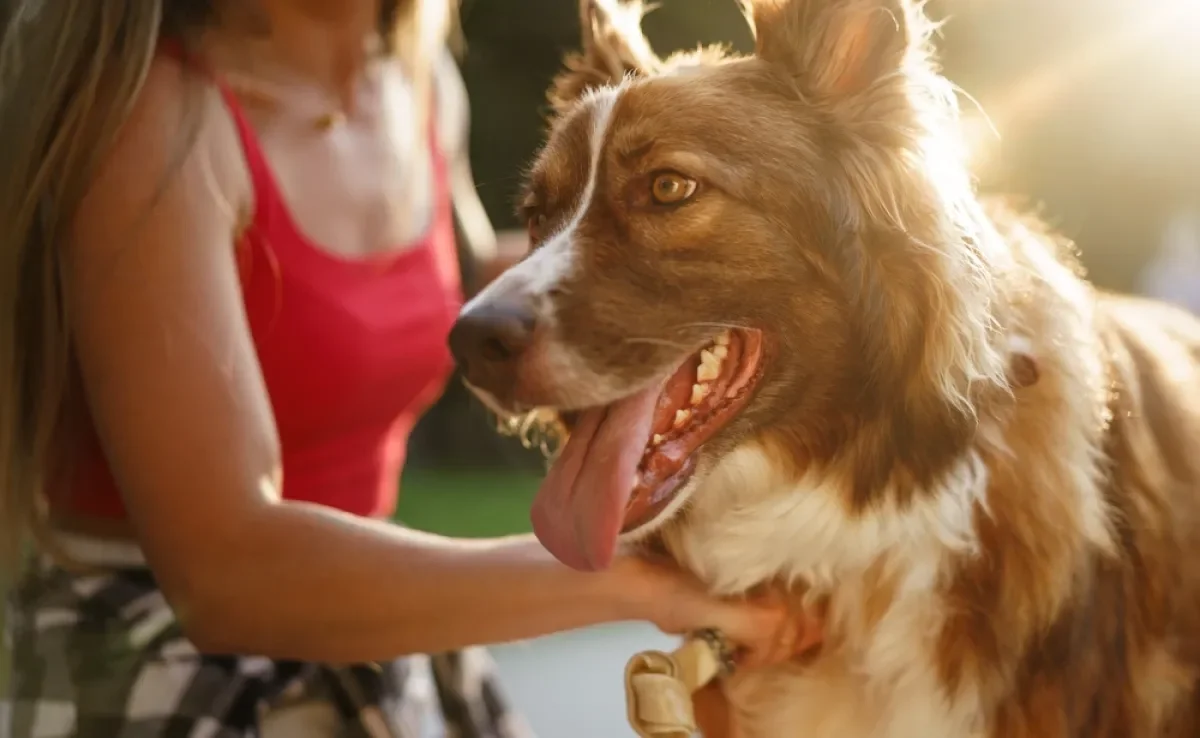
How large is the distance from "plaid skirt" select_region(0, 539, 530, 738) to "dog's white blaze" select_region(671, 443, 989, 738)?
405mm

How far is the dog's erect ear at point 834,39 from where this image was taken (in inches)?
41.1

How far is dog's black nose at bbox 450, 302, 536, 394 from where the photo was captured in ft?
3.26

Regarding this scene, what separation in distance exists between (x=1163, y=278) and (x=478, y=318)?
1.54 meters

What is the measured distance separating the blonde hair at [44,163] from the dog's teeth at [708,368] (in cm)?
63

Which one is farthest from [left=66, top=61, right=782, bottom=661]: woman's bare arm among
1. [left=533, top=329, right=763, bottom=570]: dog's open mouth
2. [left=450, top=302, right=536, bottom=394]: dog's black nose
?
[left=450, top=302, right=536, bottom=394]: dog's black nose

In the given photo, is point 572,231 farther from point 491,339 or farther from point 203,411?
point 203,411

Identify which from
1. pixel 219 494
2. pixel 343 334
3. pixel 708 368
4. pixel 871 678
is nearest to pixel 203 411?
pixel 219 494

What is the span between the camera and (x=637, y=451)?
1032 millimetres

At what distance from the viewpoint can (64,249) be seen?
A: 1.10 metres

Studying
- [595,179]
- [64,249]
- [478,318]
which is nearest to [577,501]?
[478,318]

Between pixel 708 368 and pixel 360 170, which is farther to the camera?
pixel 360 170

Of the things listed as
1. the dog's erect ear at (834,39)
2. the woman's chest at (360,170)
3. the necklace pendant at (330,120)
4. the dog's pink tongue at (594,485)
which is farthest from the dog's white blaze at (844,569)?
the necklace pendant at (330,120)

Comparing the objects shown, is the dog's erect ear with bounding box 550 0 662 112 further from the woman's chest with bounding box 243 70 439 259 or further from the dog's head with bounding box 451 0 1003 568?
the woman's chest with bounding box 243 70 439 259

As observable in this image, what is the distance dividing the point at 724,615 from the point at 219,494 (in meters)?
0.53
